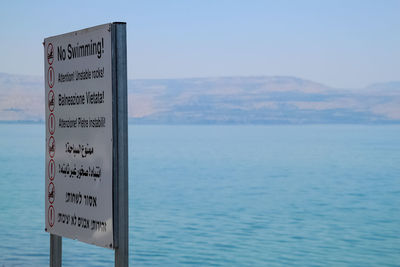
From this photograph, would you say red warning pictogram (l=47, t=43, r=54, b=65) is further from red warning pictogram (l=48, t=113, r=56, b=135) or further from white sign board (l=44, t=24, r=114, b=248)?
red warning pictogram (l=48, t=113, r=56, b=135)

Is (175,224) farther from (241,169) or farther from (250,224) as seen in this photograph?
(241,169)

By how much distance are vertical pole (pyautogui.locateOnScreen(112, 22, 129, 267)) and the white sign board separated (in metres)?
0.03

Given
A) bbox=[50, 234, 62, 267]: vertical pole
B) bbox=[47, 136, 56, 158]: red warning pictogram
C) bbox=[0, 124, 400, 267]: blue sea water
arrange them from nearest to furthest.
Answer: bbox=[47, 136, 56, 158]: red warning pictogram < bbox=[50, 234, 62, 267]: vertical pole < bbox=[0, 124, 400, 267]: blue sea water

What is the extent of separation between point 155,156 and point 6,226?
29718mm

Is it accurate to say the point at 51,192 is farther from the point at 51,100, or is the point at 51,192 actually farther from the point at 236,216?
the point at 236,216

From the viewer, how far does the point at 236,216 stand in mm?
16734

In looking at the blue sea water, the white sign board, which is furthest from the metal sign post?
the blue sea water

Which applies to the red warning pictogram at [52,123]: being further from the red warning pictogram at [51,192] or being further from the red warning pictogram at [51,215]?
the red warning pictogram at [51,215]

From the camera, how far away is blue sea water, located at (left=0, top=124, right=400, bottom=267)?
35.8ft

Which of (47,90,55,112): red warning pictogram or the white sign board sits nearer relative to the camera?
the white sign board

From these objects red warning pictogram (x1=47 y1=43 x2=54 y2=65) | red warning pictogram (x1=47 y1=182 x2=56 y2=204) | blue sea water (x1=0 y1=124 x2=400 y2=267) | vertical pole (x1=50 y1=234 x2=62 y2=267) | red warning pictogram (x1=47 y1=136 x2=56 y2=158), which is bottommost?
blue sea water (x1=0 y1=124 x2=400 y2=267)

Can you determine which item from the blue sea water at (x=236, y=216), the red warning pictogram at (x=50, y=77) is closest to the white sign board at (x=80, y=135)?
the red warning pictogram at (x=50, y=77)

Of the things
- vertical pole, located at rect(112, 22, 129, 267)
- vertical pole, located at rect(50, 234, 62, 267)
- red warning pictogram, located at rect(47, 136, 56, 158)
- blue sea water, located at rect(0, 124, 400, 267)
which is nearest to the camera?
vertical pole, located at rect(112, 22, 129, 267)

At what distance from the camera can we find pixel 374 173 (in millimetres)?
31141
